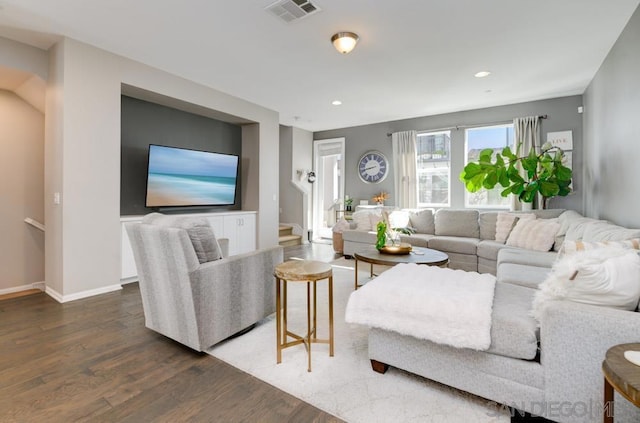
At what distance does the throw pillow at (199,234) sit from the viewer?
208 centimetres

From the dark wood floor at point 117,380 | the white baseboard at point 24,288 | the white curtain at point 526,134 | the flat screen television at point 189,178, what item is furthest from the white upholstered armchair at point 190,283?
the white curtain at point 526,134

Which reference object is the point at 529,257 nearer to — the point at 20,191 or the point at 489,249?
A: the point at 489,249

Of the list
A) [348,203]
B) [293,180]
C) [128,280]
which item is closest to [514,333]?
[128,280]

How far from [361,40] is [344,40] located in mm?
259

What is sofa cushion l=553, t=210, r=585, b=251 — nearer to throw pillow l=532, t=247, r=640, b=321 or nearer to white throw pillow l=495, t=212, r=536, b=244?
white throw pillow l=495, t=212, r=536, b=244

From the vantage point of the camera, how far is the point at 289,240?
22.5 feet

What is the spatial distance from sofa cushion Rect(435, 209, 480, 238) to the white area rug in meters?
3.06

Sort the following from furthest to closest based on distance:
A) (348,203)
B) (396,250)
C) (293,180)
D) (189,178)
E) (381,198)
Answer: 1. (293,180)
2. (348,203)
3. (381,198)
4. (189,178)
5. (396,250)

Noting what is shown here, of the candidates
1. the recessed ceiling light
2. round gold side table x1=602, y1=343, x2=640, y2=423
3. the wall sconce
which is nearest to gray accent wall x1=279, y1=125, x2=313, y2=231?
the wall sconce

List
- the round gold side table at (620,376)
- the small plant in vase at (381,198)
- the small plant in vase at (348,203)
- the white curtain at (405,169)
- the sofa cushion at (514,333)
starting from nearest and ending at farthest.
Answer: the round gold side table at (620,376), the sofa cushion at (514,333), the white curtain at (405,169), the small plant in vase at (381,198), the small plant in vase at (348,203)

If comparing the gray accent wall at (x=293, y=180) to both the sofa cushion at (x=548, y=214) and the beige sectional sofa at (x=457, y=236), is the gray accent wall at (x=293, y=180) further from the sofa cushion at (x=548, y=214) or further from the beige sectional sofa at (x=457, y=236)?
the sofa cushion at (x=548, y=214)

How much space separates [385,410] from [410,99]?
473cm

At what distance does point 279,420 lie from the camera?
4.92 feet

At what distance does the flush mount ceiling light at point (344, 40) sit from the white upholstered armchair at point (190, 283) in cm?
220
